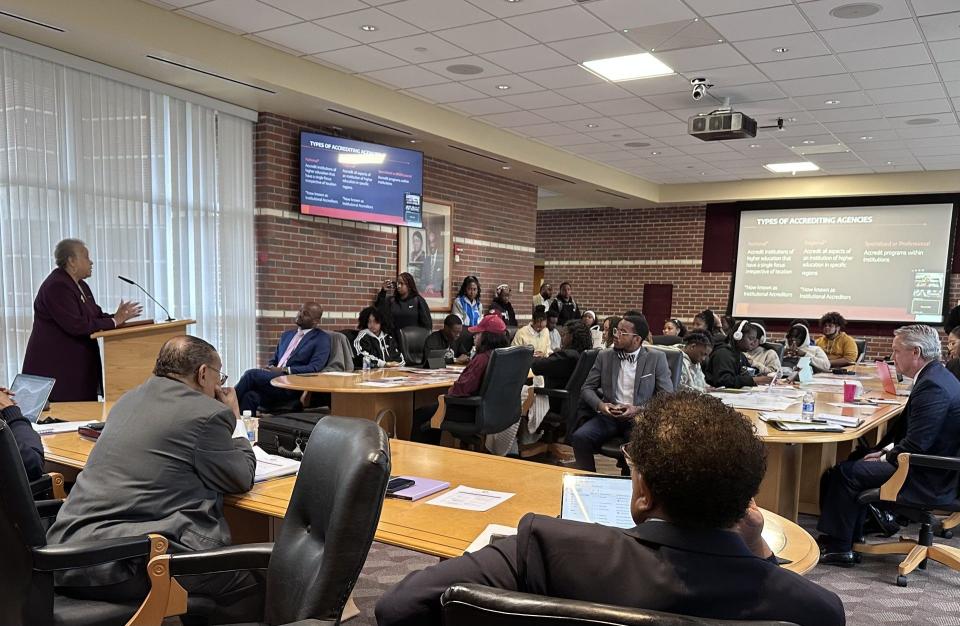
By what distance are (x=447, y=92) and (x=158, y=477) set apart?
18.6ft

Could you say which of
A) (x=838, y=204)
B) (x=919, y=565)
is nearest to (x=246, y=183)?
(x=919, y=565)

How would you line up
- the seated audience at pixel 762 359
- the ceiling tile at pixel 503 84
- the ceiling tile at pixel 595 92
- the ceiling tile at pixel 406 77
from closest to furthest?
the ceiling tile at pixel 406 77 → the ceiling tile at pixel 503 84 → the ceiling tile at pixel 595 92 → the seated audience at pixel 762 359

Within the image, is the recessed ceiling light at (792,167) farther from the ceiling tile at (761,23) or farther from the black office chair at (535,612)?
the black office chair at (535,612)

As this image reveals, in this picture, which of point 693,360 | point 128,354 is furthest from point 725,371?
point 128,354

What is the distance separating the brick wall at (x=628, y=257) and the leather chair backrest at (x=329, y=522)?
454 inches

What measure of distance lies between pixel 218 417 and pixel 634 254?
38.9 feet

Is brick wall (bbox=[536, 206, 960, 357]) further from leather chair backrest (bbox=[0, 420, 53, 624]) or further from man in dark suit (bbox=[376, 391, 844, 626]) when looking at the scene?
leather chair backrest (bbox=[0, 420, 53, 624])

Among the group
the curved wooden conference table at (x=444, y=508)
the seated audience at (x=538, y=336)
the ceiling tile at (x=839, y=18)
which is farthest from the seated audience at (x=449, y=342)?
the ceiling tile at (x=839, y=18)

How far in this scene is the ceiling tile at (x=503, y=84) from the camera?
6.44m

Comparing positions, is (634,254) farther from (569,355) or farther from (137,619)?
(137,619)

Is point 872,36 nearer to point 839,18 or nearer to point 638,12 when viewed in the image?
point 839,18

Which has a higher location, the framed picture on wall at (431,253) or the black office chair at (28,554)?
the framed picture on wall at (431,253)

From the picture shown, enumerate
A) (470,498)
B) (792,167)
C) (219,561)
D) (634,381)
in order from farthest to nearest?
1. (792,167)
2. (634,381)
3. (470,498)
4. (219,561)

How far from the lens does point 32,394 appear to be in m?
3.12
